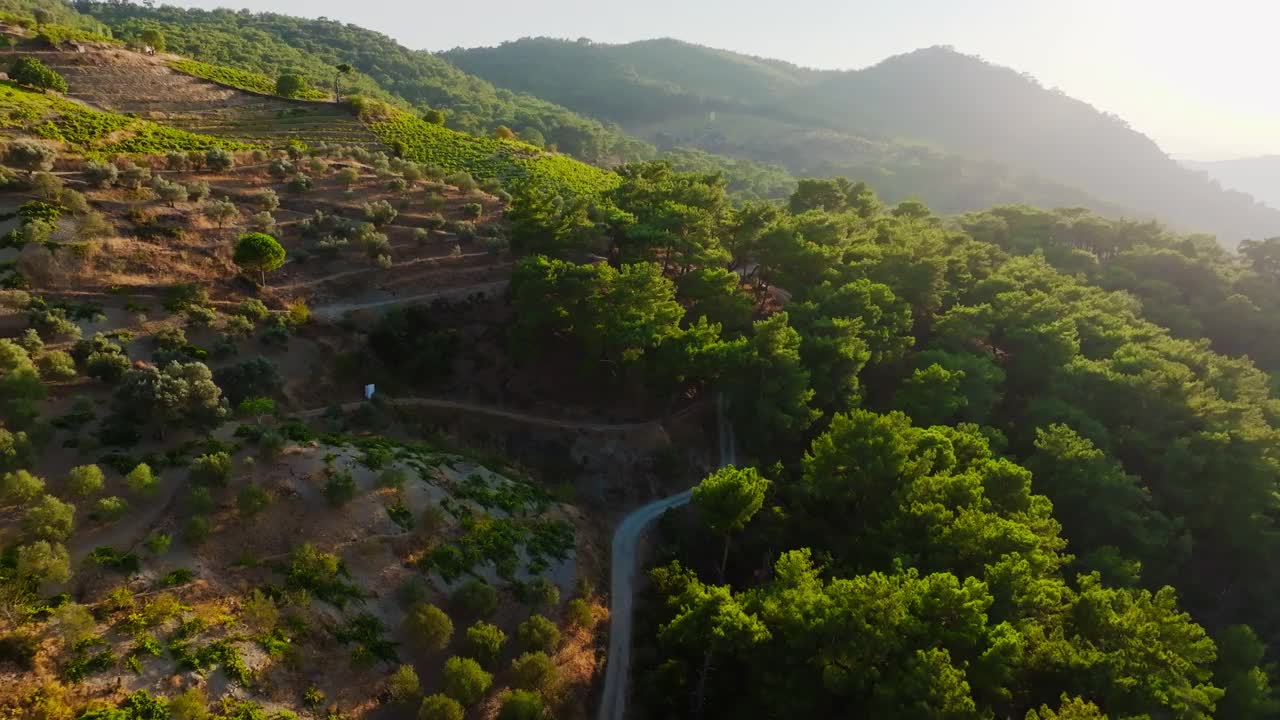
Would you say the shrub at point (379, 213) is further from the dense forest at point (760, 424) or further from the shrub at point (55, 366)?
the shrub at point (55, 366)

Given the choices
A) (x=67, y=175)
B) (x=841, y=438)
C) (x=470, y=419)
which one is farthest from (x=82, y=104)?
(x=841, y=438)

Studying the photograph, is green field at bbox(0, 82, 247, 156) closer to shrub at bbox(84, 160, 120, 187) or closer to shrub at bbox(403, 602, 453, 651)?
shrub at bbox(84, 160, 120, 187)

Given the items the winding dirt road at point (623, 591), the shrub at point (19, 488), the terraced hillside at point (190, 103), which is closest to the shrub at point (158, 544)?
the shrub at point (19, 488)

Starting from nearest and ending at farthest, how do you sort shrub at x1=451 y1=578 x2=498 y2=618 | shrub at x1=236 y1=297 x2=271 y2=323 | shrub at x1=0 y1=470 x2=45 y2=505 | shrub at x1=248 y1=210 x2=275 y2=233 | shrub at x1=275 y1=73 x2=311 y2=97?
shrub at x1=0 y1=470 x2=45 y2=505 < shrub at x1=451 y1=578 x2=498 y2=618 < shrub at x1=236 y1=297 x2=271 y2=323 < shrub at x1=248 y1=210 x2=275 y2=233 < shrub at x1=275 y1=73 x2=311 y2=97

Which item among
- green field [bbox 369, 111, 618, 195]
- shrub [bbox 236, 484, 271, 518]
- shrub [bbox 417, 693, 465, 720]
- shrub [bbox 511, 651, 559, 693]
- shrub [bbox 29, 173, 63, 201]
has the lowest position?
shrub [bbox 511, 651, 559, 693]

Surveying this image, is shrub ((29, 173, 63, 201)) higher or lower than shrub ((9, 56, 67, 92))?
lower

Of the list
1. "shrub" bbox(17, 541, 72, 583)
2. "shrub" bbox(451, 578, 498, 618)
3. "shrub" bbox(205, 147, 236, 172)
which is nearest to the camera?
"shrub" bbox(17, 541, 72, 583)

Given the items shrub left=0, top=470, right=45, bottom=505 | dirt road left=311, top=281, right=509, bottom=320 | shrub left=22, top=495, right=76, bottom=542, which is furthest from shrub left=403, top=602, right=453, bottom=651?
dirt road left=311, top=281, right=509, bottom=320
